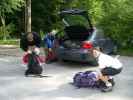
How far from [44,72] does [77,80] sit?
2.55m

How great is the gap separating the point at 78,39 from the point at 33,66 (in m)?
2.94

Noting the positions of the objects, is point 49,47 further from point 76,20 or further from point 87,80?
A: point 87,80

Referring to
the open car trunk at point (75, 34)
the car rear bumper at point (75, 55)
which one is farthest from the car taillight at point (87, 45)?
the open car trunk at point (75, 34)

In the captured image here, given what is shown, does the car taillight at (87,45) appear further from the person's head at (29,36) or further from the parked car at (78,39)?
the person's head at (29,36)

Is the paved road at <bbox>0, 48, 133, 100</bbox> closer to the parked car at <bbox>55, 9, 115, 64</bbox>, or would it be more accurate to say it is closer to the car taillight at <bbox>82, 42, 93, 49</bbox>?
the parked car at <bbox>55, 9, 115, 64</bbox>

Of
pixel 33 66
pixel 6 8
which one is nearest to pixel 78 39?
pixel 33 66

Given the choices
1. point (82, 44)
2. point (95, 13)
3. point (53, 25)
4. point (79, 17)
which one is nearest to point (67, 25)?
point (79, 17)

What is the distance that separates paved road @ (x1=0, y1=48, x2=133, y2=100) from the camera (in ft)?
35.4

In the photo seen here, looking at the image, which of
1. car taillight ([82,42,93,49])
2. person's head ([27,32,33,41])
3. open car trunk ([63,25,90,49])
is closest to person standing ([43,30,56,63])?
open car trunk ([63,25,90,49])

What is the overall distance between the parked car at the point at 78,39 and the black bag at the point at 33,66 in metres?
1.82

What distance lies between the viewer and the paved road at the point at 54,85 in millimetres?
10789

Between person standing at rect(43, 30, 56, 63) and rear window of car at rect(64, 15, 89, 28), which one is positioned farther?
rear window of car at rect(64, 15, 89, 28)

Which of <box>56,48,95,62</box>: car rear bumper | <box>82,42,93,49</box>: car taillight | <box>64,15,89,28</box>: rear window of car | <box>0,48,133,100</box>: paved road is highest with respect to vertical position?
<box>64,15,89,28</box>: rear window of car

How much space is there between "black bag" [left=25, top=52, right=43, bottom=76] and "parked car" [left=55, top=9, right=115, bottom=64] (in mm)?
1818
